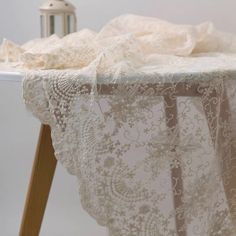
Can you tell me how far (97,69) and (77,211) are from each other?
2.85 feet

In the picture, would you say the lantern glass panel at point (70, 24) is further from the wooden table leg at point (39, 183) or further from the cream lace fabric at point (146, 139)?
the cream lace fabric at point (146, 139)

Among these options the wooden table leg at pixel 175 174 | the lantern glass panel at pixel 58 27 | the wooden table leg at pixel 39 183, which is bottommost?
the wooden table leg at pixel 39 183

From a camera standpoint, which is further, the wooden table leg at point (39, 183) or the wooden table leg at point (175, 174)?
the wooden table leg at point (39, 183)

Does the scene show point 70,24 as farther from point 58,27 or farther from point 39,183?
point 39,183

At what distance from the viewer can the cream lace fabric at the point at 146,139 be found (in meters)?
0.69

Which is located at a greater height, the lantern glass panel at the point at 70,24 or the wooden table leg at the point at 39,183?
the lantern glass panel at the point at 70,24

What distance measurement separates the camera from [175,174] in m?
0.70

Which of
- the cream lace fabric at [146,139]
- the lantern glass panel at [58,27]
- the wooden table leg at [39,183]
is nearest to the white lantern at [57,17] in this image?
the lantern glass panel at [58,27]

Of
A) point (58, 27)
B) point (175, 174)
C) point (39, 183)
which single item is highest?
point (58, 27)

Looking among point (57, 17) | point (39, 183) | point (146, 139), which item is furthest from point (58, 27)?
point (146, 139)

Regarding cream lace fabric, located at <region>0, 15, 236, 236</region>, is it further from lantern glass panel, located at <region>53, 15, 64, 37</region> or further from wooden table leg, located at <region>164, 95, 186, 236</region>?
lantern glass panel, located at <region>53, 15, 64, 37</region>

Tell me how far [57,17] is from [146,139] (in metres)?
0.45

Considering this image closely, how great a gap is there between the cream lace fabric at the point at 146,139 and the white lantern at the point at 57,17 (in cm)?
35

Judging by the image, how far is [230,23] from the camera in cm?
126
